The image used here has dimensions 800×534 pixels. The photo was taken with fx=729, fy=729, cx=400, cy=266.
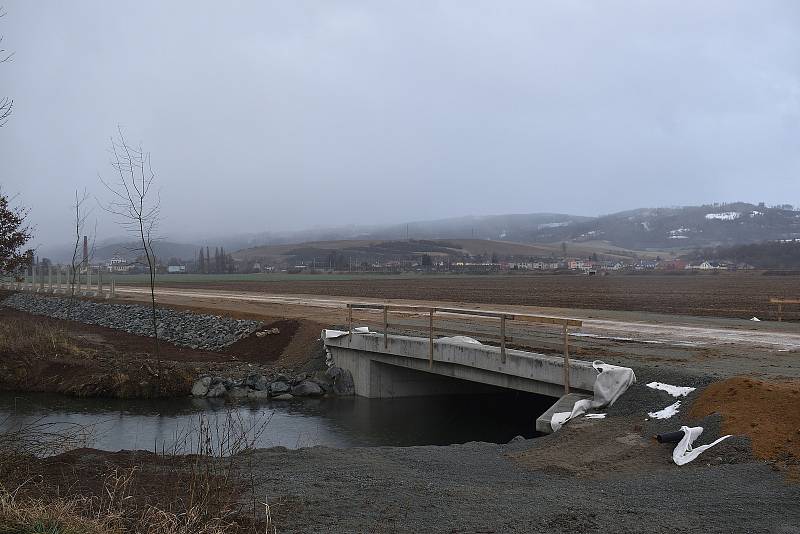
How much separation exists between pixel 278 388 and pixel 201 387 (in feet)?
7.85

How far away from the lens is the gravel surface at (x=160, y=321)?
3170cm

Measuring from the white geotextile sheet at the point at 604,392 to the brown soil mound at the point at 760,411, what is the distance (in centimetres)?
178

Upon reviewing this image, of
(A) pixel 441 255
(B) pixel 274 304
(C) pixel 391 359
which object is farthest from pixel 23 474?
(A) pixel 441 255

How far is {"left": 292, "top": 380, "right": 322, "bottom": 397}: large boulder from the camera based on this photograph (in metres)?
23.0

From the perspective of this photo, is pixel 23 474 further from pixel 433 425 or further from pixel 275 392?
pixel 275 392

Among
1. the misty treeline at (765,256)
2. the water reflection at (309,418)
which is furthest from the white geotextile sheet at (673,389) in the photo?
the misty treeline at (765,256)

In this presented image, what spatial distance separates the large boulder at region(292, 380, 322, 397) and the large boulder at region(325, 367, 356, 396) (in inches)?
22.6

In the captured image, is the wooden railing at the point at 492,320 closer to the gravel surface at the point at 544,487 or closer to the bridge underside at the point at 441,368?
the bridge underside at the point at 441,368

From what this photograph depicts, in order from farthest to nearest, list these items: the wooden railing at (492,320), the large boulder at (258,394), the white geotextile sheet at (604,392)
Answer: the large boulder at (258,394) < the wooden railing at (492,320) < the white geotextile sheet at (604,392)

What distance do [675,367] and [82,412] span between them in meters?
15.3

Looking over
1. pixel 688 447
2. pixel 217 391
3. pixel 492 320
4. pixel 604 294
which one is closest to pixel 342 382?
pixel 217 391

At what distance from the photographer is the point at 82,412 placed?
65.4 ft

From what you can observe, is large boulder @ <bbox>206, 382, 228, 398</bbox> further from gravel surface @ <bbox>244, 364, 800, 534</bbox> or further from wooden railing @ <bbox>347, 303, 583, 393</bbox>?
gravel surface @ <bbox>244, 364, 800, 534</bbox>

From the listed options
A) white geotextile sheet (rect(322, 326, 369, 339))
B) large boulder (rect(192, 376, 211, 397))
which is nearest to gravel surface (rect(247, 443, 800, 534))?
large boulder (rect(192, 376, 211, 397))
